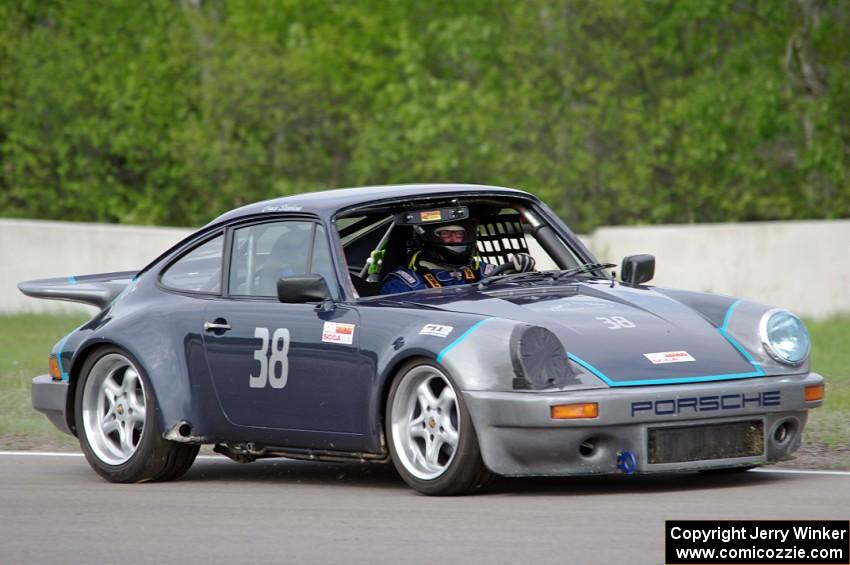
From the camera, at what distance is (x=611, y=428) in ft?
23.5

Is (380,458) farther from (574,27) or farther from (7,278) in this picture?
(574,27)

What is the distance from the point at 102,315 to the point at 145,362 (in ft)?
2.01

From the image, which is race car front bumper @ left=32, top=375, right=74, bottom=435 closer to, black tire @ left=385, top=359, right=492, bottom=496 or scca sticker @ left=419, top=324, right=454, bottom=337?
black tire @ left=385, top=359, right=492, bottom=496

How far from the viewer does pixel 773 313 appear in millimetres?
7984

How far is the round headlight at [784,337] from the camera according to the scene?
25.5 feet

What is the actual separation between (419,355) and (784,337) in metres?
1.75

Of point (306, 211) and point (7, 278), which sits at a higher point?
point (306, 211)

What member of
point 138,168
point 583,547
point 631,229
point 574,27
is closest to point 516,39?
point 574,27

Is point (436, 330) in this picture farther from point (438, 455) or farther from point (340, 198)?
point (340, 198)

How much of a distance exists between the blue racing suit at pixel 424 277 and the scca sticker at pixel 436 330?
39.7 inches

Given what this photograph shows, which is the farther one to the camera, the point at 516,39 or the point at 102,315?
the point at 516,39

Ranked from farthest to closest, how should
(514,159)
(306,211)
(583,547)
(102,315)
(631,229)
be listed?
(514,159) < (631,229) < (102,315) < (306,211) < (583,547)
